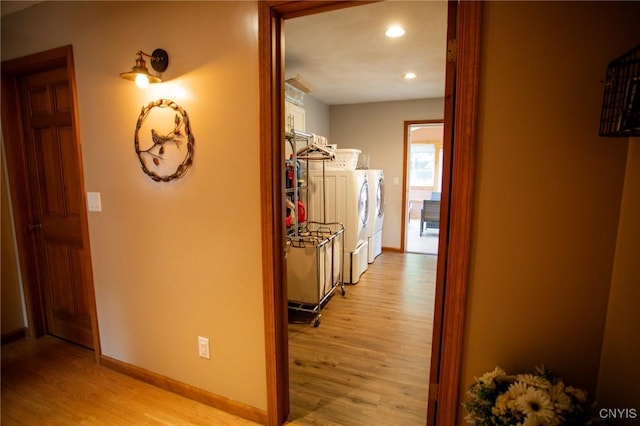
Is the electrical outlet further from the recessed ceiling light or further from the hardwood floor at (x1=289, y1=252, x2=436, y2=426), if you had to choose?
the recessed ceiling light

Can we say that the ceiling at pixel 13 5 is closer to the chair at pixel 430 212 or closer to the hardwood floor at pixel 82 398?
the hardwood floor at pixel 82 398

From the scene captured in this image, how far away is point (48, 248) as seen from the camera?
8.37ft

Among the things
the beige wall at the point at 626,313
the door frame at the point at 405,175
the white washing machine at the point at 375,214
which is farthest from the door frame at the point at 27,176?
the door frame at the point at 405,175

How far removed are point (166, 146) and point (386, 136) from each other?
4.14 meters

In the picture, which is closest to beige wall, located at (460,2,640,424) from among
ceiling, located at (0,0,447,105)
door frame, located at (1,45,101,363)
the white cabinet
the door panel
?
ceiling, located at (0,0,447,105)

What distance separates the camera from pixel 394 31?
245 centimetres

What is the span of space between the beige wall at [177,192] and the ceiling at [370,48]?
38.3 inches

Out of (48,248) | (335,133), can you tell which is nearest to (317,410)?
(48,248)

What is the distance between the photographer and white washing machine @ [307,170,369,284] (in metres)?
3.72

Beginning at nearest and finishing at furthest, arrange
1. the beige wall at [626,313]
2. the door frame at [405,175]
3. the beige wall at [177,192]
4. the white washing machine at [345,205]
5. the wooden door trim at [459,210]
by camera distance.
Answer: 1. the beige wall at [626,313]
2. the wooden door trim at [459,210]
3. the beige wall at [177,192]
4. the white washing machine at [345,205]
5. the door frame at [405,175]

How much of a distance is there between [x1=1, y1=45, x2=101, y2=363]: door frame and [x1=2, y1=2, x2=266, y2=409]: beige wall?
0.08 m

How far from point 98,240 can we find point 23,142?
1216mm

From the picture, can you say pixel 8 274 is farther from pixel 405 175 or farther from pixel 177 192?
pixel 405 175

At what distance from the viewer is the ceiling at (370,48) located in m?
2.18
